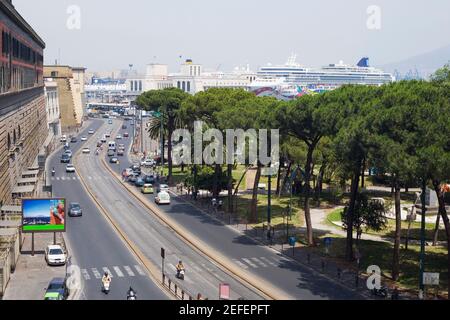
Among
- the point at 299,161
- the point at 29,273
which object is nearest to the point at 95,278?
the point at 29,273

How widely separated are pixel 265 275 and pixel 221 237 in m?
11.8

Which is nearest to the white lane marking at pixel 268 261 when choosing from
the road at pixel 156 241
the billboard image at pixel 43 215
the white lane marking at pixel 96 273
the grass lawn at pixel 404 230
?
the road at pixel 156 241

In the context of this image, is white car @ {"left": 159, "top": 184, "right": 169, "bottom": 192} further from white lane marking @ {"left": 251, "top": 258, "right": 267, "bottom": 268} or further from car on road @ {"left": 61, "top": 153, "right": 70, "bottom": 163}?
car on road @ {"left": 61, "top": 153, "right": 70, "bottom": 163}

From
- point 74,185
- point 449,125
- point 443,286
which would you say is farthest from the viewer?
point 74,185

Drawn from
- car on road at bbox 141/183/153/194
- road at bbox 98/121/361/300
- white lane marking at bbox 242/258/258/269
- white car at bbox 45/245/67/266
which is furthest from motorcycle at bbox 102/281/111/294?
car on road at bbox 141/183/153/194

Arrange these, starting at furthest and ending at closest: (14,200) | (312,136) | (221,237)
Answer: (14,200)
(221,237)
(312,136)

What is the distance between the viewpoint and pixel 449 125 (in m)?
31.7

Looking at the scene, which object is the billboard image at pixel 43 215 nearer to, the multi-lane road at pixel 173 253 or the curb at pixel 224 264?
the multi-lane road at pixel 173 253

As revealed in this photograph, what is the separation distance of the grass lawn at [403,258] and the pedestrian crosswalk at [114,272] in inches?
548

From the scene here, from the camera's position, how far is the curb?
3434cm

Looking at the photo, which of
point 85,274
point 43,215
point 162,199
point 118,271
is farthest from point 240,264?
point 162,199

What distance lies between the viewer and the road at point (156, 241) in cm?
3616

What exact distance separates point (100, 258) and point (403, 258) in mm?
21138
